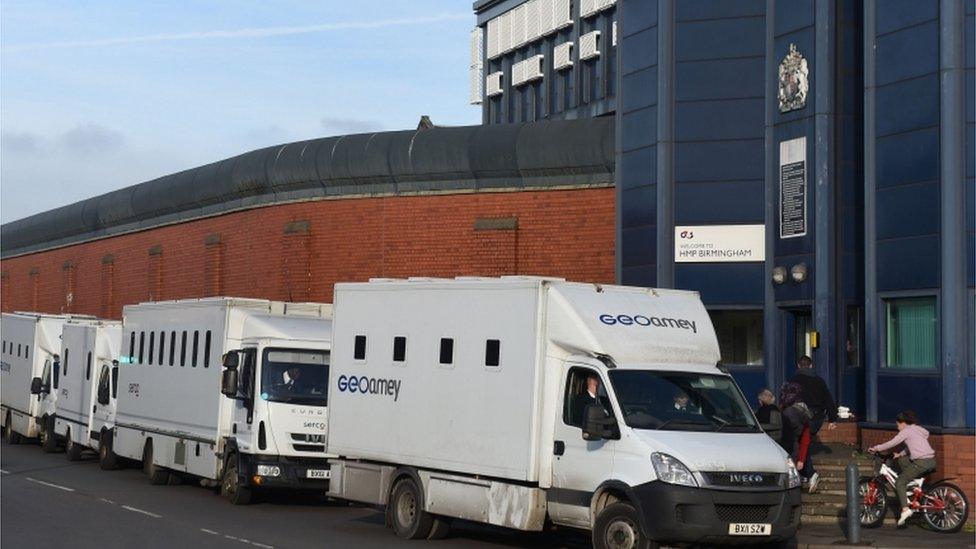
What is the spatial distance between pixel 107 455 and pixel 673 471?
706 inches

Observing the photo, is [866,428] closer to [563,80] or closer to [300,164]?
[300,164]

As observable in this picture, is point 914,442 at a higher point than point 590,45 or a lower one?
lower

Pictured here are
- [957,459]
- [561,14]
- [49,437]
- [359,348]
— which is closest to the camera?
[359,348]

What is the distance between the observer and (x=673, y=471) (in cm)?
1514

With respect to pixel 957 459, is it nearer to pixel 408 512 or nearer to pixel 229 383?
pixel 408 512

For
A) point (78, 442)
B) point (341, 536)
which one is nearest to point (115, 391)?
point (78, 442)

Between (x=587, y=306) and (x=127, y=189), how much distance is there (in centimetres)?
3632

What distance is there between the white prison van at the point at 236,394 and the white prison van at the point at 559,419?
2.88 meters

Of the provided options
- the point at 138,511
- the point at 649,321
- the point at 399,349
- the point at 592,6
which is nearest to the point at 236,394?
the point at 138,511

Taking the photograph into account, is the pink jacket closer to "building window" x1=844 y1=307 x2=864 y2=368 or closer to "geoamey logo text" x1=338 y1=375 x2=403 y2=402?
"building window" x1=844 y1=307 x2=864 y2=368

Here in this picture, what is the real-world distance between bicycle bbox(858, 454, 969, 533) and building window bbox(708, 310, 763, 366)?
5.95 m

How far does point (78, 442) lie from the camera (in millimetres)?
32500

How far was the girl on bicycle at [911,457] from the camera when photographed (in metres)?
20.2

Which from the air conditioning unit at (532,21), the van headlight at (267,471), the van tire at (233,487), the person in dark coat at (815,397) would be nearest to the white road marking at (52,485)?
the van tire at (233,487)
